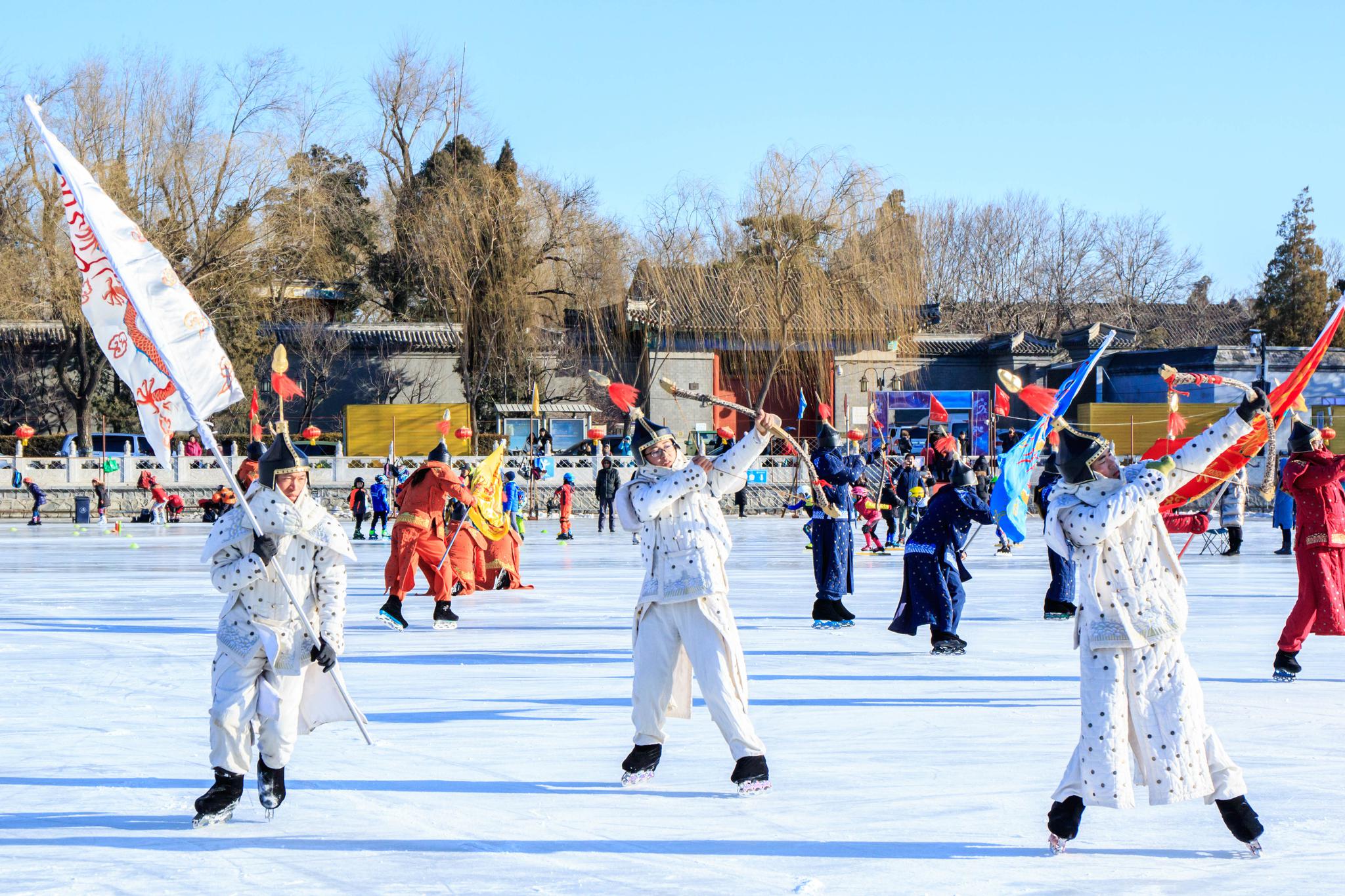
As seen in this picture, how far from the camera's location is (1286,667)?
8.12 meters

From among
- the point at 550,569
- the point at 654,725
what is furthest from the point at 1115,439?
the point at 654,725

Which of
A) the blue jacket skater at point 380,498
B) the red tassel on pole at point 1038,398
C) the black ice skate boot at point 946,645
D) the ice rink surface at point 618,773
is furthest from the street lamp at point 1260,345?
the red tassel on pole at point 1038,398

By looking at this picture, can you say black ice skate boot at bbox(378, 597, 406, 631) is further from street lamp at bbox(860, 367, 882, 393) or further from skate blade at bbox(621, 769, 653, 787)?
street lamp at bbox(860, 367, 882, 393)

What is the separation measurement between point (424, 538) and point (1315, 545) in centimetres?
639

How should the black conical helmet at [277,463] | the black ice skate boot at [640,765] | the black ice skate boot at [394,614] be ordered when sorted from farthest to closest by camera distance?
the black ice skate boot at [394,614] < the black ice skate boot at [640,765] < the black conical helmet at [277,463]

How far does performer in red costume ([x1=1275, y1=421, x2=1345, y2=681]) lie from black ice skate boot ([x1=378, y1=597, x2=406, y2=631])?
6.17 m

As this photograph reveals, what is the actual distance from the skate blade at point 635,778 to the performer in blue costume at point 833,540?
5.03 metres

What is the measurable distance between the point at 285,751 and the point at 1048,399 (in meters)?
3.48

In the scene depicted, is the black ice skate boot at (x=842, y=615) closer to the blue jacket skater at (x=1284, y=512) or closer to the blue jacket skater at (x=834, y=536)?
the blue jacket skater at (x=834, y=536)

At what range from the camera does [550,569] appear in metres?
16.3

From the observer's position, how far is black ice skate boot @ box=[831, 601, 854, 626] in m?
10.7

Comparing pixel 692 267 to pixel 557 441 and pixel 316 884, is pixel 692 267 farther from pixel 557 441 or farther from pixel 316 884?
pixel 316 884

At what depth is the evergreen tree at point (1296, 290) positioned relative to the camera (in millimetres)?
45344

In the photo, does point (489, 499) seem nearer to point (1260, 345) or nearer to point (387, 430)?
point (387, 430)
